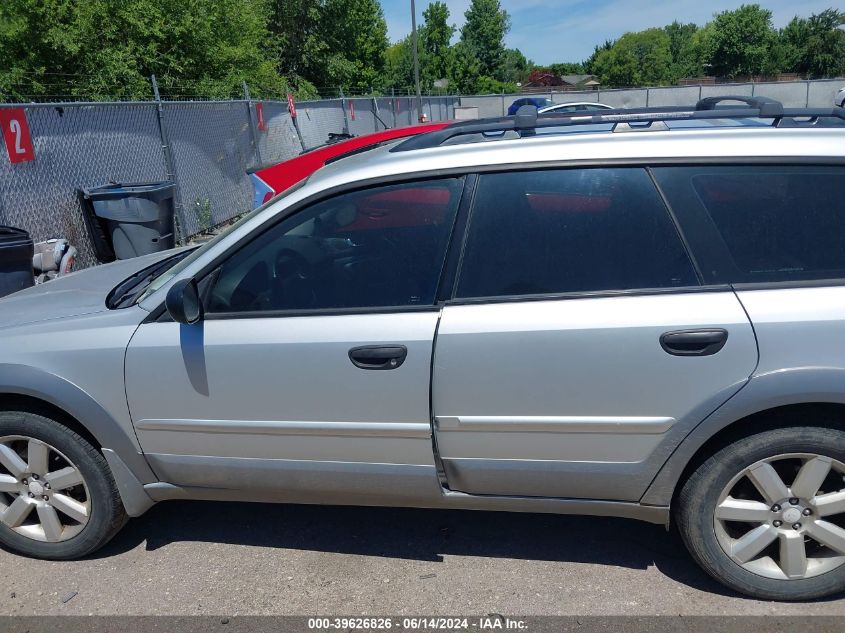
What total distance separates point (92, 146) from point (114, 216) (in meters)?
0.98

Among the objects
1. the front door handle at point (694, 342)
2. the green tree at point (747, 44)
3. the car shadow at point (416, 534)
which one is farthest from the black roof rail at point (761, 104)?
the green tree at point (747, 44)

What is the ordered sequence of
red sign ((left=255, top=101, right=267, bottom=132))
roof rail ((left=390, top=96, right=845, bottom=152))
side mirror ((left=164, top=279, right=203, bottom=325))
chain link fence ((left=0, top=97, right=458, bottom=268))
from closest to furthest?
side mirror ((left=164, top=279, right=203, bottom=325)) → roof rail ((left=390, top=96, right=845, bottom=152)) → chain link fence ((left=0, top=97, right=458, bottom=268)) → red sign ((left=255, top=101, right=267, bottom=132))

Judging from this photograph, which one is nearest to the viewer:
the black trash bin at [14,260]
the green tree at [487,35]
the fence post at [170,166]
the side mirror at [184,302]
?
the side mirror at [184,302]

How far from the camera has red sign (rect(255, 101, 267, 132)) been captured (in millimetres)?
12297

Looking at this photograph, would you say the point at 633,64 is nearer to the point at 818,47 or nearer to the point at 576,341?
the point at 818,47

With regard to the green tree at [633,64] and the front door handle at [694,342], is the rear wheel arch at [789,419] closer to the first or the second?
the front door handle at [694,342]

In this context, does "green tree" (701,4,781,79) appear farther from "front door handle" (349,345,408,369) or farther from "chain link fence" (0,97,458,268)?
"front door handle" (349,345,408,369)

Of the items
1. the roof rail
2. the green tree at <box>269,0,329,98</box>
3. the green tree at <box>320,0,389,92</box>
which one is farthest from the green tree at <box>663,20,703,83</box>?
the roof rail

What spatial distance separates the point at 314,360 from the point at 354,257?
44 centimetres

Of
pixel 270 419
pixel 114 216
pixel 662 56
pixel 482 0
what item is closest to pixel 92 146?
pixel 114 216

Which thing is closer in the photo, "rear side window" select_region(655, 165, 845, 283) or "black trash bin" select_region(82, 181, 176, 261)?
"rear side window" select_region(655, 165, 845, 283)

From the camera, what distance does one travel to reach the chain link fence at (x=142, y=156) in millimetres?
7055

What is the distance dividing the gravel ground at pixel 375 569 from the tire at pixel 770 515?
4.9 inches

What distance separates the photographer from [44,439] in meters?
2.86
